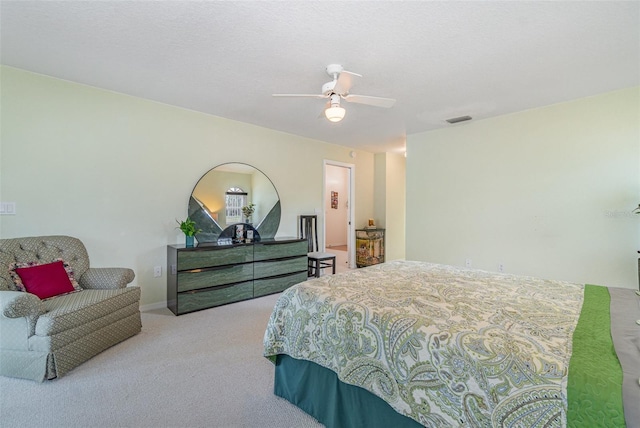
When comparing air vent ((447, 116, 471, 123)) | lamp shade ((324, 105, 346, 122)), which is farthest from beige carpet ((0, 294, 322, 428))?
air vent ((447, 116, 471, 123))

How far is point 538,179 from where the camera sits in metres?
3.64

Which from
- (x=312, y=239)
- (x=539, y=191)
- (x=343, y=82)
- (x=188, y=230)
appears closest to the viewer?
(x=343, y=82)

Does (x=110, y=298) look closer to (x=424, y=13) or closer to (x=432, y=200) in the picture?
(x=424, y=13)

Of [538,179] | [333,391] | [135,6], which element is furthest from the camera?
[538,179]

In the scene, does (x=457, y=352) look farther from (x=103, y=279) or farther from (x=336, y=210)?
(x=336, y=210)

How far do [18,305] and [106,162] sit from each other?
5.76 feet

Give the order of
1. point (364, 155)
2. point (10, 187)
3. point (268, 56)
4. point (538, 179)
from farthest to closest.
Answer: point (364, 155) → point (538, 179) → point (10, 187) → point (268, 56)

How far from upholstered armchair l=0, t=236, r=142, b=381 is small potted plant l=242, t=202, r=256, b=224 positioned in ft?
5.67

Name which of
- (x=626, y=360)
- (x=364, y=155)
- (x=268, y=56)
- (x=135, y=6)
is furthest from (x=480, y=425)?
(x=364, y=155)

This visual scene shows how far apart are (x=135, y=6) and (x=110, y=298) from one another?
2188 millimetres

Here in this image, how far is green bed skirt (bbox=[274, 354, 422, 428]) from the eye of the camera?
53.3 inches

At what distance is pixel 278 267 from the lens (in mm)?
4113

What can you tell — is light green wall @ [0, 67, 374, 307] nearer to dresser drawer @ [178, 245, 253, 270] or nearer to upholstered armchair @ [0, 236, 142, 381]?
upholstered armchair @ [0, 236, 142, 381]

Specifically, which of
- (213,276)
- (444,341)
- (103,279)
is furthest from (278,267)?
(444,341)
